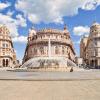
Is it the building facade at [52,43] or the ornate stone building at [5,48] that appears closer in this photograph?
the building facade at [52,43]

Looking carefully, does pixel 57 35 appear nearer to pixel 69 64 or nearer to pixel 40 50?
pixel 40 50

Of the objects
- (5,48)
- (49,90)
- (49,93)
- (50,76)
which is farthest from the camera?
(5,48)

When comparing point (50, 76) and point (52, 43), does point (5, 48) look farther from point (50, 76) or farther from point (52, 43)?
point (50, 76)

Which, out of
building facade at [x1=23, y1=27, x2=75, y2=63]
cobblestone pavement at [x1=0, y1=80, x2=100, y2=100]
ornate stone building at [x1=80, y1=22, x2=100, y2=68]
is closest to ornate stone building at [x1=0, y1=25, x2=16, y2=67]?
building facade at [x1=23, y1=27, x2=75, y2=63]

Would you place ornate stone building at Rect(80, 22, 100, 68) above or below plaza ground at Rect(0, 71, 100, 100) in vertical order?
above

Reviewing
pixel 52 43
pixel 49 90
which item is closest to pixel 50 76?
pixel 49 90

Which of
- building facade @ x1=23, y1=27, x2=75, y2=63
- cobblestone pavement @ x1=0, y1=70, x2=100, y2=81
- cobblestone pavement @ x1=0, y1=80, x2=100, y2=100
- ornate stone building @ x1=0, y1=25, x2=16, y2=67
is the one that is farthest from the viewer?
ornate stone building @ x1=0, y1=25, x2=16, y2=67

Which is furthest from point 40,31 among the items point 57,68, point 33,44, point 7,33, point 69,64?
point 57,68

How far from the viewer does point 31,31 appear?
4975 inches

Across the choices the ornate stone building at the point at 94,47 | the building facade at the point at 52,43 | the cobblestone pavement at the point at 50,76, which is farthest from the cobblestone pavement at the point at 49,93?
the ornate stone building at the point at 94,47

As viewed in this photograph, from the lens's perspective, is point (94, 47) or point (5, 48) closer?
point (94, 47)

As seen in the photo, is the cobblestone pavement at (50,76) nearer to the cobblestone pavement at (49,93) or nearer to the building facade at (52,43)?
the cobblestone pavement at (49,93)

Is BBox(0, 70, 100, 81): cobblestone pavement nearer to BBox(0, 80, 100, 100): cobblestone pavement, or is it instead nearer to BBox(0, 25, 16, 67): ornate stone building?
BBox(0, 80, 100, 100): cobblestone pavement

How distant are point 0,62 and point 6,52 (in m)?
5.03
